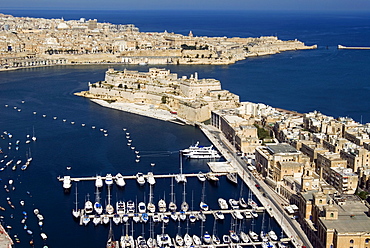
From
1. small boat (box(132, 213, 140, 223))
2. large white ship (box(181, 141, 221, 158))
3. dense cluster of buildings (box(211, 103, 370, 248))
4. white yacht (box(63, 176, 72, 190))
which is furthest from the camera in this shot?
large white ship (box(181, 141, 221, 158))

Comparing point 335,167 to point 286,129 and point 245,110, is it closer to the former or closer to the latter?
point 286,129

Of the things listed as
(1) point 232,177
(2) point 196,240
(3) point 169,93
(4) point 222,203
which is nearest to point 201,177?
(1) point 232,177

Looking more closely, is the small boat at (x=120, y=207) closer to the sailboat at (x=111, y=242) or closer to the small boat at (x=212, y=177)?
the sailboat at (x=111, y=242)

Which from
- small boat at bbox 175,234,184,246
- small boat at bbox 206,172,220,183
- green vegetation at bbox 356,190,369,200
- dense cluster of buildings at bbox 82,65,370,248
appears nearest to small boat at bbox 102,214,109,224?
small boat at bbox 175,234,184,246

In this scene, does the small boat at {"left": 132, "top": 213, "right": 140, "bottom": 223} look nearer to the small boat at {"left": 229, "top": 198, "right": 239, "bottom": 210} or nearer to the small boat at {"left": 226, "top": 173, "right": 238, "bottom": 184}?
the small boat at {"left": 229, "top": 198, "right": 239, "bottom": 210}

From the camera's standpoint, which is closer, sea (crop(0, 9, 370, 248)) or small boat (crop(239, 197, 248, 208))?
sea (crop(0, 9, 370, 248))

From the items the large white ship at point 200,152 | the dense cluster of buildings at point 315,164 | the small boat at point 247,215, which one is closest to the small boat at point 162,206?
the small boat at point 247,215
